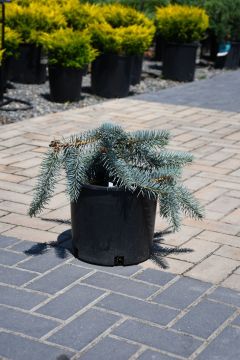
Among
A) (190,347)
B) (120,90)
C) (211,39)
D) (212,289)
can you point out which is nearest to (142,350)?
(190,347)

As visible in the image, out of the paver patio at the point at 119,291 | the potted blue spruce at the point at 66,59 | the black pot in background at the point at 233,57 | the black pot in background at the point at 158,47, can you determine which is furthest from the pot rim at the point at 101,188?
the black pot in background at the point at 158,47

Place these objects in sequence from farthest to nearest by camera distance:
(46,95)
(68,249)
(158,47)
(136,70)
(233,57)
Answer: (158,47) < (233,57) < (136,70) < (46,95) < (68,249)

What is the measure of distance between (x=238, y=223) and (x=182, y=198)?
1.15m

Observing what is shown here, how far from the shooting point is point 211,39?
54.2 ft

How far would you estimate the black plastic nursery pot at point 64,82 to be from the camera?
10.4 metres

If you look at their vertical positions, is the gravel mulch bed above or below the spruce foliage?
below

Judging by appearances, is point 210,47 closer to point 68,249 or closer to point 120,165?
point 68,249

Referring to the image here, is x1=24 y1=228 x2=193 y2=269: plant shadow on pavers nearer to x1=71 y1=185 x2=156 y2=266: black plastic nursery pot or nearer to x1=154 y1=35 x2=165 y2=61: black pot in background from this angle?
x1=71 y1=185 x2=156 y2=266: black plastic nursery pot

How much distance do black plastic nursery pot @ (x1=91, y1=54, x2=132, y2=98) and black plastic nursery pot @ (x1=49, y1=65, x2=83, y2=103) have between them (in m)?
0.67

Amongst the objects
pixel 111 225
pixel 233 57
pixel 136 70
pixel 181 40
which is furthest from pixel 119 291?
pixel 233 57

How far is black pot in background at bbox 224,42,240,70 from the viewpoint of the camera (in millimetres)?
14930

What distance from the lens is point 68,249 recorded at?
5000 millimetres

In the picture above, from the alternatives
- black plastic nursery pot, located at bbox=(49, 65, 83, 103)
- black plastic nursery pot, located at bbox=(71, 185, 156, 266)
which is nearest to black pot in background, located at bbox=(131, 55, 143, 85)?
black plastic nursery pot, located at bbox=(49, 65, 83, 103)

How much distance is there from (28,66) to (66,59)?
1545 millimetres
